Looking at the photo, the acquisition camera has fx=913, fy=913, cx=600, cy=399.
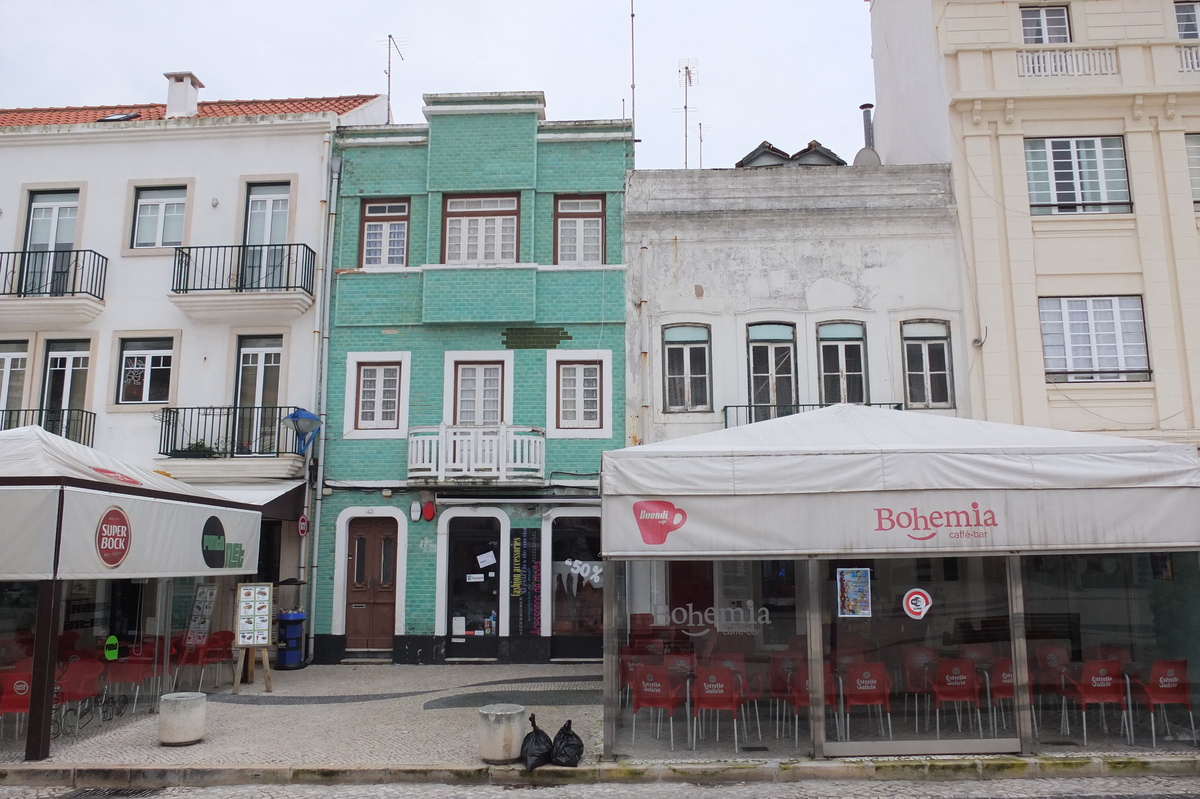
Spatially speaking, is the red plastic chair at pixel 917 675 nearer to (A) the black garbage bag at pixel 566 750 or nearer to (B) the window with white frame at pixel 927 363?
(A) the black garbage bag at pixel 566 750

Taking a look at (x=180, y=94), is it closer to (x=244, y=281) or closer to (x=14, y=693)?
(x=244, y=281)

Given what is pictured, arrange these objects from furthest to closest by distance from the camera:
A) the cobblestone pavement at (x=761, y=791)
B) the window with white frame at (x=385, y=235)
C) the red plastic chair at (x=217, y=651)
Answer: the window with white frame at (x=385, y=235)
the red plastic chair at (x=217, y=651)
the cobblestone pavement at (x=761, y=791)

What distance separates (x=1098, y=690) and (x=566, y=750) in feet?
16.8

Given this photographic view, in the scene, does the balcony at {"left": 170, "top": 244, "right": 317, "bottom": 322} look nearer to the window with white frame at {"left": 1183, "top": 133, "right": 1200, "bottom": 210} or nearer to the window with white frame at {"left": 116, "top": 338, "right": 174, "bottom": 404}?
the window with white frame at {"left": 116, "top": 338, "right": 174, "bottom": 404}

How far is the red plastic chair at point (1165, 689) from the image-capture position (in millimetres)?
8688

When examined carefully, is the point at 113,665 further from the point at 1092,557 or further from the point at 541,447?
the point at 1092,557

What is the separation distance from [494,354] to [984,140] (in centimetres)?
905

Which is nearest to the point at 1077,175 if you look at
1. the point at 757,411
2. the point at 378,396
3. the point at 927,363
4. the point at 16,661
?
the point at 927,363

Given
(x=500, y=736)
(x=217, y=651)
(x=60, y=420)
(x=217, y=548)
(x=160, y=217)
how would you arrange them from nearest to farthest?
(x=500, y=736) < (x=217, y=548) < (x=217, y=651) < (x=60, y=420) < (x=160, y=217)

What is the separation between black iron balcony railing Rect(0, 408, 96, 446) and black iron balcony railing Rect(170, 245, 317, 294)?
2.75m

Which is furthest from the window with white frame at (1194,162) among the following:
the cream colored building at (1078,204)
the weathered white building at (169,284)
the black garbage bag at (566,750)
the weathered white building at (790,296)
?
the weathered white building at (169,284)

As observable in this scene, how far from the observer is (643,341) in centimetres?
1552

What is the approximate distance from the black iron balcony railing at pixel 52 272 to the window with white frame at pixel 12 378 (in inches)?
40.7

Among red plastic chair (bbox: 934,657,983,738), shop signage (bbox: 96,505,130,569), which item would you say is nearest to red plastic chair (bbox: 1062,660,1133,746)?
red plastic chair (bbox: 934,657,983,738)
